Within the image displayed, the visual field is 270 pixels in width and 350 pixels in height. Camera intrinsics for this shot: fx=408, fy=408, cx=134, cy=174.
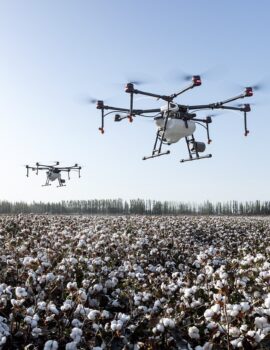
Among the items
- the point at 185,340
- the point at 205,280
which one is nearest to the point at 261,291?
the point at 205,280

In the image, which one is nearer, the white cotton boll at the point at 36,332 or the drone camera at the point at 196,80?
the white cotton boll at the point at 36,332

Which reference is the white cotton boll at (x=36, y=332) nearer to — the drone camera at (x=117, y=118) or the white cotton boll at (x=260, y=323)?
the white cotton boll at (x=260, y=323)

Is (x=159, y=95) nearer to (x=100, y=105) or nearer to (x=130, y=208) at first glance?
(x=100, y=105)

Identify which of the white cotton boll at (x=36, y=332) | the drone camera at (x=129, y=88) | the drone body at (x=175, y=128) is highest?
the drone camera at (x=129, y=88)

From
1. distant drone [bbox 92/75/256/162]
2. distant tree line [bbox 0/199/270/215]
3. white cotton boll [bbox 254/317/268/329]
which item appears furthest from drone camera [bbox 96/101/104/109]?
distant tree line [bbox 0/199/270/215]

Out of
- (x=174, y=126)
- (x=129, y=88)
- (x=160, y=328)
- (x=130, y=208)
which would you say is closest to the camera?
(x=160, y=328)

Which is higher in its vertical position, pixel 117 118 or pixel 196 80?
pixel 196 80

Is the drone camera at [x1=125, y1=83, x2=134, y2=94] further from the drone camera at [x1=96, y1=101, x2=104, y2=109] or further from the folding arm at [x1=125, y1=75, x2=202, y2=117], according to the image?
the drone camera at [x1=96, y1=101, x2=104, y2=109]

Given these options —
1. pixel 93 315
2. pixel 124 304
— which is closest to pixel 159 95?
pixel 124 304

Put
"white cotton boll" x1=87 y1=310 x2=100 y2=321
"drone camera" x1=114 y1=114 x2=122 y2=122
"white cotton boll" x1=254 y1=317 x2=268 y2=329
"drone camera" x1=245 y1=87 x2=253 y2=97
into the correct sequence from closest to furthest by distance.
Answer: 1. "white cotton boll" x1=254 y1=317 x2=268 y2=329
2. "white cotton boll" x1=87 y1=310 x2=100 y2=321
3. "drone camera" x1=245 y1=87 x2=253 y2=97
4. "drone camera" x1=114 y1=114 x2=122 y2=122

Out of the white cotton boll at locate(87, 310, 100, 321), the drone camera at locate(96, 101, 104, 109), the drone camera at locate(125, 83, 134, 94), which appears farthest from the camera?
the drone camera at locate(96, 101, 104, 109)

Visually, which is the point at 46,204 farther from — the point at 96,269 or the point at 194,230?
the point at 96,269

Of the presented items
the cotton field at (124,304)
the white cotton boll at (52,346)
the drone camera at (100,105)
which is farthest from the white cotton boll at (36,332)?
the drone camera at (100,105)
